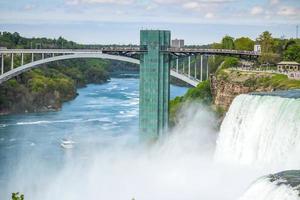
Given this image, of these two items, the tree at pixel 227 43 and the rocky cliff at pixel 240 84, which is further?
the tree at pixel 227 43

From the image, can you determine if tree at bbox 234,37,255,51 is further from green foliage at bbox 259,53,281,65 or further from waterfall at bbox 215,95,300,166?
waterfall at bbox 215,95,300,166

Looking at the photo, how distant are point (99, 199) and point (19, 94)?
25.3 metres

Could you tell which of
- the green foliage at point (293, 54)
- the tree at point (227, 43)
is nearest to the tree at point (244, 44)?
the tree at point (227, 43)

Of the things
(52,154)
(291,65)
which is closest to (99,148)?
(52,154)

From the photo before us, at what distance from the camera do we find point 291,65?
2658cm

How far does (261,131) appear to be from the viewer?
1889cm

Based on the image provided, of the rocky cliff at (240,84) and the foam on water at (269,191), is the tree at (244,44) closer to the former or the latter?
the rocky cliff at (240,84)

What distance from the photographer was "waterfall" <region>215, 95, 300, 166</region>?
17359mm

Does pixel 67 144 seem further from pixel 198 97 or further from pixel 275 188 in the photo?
pixel 275 188

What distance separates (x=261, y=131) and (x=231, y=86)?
714 centimetres

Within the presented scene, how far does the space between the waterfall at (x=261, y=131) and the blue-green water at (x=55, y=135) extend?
663 centimetres

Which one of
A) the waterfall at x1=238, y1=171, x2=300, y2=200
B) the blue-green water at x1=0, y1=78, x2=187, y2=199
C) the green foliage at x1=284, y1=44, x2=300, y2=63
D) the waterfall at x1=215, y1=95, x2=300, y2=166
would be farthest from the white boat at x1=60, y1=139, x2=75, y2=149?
the waterfall at x1=238, y1=171, x2=300, y2=200

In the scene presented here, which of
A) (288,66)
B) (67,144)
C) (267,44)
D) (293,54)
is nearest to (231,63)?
(267,44)

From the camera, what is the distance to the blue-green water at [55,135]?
997 inches
